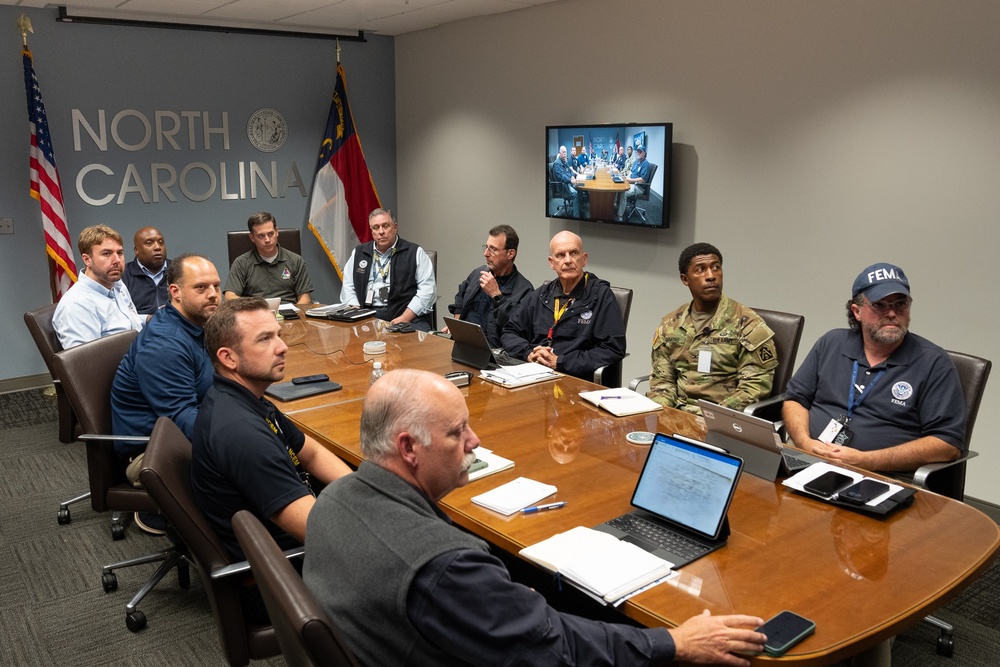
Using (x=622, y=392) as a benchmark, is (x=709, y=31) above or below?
above

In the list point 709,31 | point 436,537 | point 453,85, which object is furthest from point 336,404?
point 453,85

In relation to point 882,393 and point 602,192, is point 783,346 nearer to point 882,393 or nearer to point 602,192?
point 882,393

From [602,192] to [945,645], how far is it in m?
3.63

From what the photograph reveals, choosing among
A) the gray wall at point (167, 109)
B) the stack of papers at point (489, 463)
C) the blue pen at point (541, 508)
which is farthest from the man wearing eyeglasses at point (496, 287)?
the gray wall at point (167, 109)

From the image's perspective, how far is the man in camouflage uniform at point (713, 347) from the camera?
3459 millimetres

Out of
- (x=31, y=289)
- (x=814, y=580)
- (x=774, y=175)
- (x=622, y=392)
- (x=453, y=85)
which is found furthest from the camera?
(x=453, y=85)

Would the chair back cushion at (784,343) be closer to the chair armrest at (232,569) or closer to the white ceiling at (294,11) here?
the chair armrest at (232,569)

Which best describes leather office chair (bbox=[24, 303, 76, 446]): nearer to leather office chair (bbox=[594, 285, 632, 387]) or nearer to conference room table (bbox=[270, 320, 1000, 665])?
conference room table (bbox=[270, 320, 1000, 665])

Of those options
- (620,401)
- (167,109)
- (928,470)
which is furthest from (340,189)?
(928,470)

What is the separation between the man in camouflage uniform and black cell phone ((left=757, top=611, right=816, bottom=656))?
1772 millimetres

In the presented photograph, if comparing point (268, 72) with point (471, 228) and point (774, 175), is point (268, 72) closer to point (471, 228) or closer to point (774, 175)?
point (471, 228)

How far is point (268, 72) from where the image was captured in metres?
7.14

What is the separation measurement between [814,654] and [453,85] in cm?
625

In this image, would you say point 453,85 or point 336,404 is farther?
point 453,85
